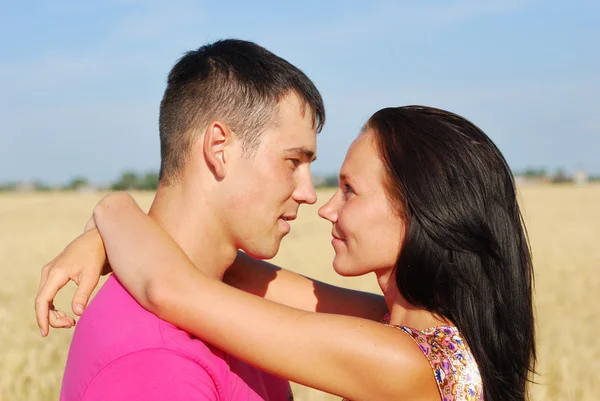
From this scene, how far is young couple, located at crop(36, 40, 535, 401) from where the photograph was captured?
2.72 m

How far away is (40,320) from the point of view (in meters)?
2.83

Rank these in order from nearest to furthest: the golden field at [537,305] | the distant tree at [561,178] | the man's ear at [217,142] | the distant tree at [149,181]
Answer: the man's ear at [217,142], the golden field at [537,305], the distant tree at [149,181], the distant tree at [561,178]

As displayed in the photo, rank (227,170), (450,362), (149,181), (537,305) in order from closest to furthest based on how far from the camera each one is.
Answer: (450,362) → (227,170) → (537,305) → (149,181)

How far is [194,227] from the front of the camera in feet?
10.2

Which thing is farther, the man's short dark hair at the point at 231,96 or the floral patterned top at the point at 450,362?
the man's short dark hair at the point at 231,96

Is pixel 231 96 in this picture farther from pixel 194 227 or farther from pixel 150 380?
pixel 150 380

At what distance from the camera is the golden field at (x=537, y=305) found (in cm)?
633

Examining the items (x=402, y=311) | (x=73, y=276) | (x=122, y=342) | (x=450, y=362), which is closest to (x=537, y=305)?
(x=402, y=311)

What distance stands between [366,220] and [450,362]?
0.71 metres

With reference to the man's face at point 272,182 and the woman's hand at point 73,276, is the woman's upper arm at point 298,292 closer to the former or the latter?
the man's face at point 272,182

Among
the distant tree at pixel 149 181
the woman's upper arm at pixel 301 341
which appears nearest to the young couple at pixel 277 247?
the woman's upper arm at pixel 301 341

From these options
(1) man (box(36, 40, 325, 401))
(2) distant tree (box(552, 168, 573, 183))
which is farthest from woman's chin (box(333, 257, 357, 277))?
(2) distant tree (box(552, 168, 573, 183))

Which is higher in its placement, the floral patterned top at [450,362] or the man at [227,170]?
the man at [227,170]

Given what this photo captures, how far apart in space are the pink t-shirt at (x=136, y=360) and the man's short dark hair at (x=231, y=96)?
708 mm
